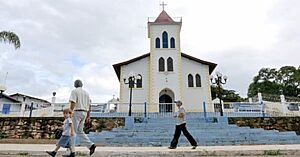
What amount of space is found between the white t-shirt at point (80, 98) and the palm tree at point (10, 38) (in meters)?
10.4

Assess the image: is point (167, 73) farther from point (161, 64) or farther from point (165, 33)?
point (165, 33)

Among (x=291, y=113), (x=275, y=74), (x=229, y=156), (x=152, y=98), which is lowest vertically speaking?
(x=229, y=156)

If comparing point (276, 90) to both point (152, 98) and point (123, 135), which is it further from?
point (123, 135)

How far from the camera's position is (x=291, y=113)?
16.2 metres

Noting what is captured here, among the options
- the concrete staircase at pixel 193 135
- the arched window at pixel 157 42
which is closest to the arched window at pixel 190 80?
the arched window at pixel 157 42

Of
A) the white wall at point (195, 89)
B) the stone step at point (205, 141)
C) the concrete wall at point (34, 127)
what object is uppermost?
the white wall at point (195, 89)

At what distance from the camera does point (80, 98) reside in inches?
203

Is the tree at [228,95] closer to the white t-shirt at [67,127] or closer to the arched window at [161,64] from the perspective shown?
the arched window at [161,64]

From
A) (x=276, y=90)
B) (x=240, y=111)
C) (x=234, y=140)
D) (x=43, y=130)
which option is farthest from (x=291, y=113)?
(x=276, y=90)

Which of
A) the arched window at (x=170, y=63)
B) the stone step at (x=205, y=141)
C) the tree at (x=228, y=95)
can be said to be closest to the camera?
the stone step at (x=205, y=141)

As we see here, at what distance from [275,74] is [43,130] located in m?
42.2

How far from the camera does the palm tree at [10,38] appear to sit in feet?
44.3

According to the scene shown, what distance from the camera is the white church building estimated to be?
74.2 feet

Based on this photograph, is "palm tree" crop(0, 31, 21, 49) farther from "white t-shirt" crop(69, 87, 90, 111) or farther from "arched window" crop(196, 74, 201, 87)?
"arched window" crop(196, 74, 201, 87)
